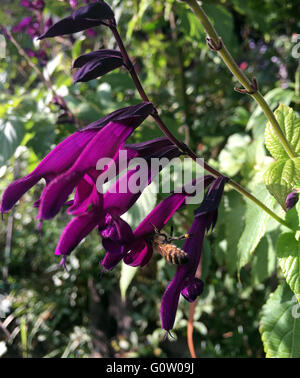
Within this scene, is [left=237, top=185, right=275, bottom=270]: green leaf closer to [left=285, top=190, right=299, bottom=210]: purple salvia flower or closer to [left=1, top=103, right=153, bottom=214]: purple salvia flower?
[left=285, top=190, right=299, bottom=210]: purple salvia flower

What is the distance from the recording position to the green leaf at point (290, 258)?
1.87 ft

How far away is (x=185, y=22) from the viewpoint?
1.11 meters

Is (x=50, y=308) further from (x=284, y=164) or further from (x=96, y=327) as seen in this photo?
(x=284, y=164)

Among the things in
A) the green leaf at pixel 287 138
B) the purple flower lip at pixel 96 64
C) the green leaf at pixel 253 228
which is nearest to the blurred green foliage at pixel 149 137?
the green leaf at pixel 253 228

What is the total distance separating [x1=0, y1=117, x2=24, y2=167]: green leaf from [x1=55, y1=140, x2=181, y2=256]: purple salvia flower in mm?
595

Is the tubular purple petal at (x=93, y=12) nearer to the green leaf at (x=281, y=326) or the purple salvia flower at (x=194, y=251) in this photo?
the purple salvia flower at (x=194, y=251)

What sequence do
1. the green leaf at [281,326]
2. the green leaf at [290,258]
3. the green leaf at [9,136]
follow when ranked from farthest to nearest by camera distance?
the green leaf at [9,136] → the green leaf at [281,326] → the green leaf at [290,258]

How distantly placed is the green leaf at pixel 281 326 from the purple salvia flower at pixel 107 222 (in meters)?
0.42

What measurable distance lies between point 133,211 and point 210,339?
127cm

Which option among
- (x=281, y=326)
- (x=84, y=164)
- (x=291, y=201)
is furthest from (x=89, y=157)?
(x=281, y=326)

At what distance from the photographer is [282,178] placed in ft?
1.74

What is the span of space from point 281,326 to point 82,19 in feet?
2.17

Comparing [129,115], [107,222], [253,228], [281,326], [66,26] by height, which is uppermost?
[66,26]

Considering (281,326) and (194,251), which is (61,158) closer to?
(194,251)
